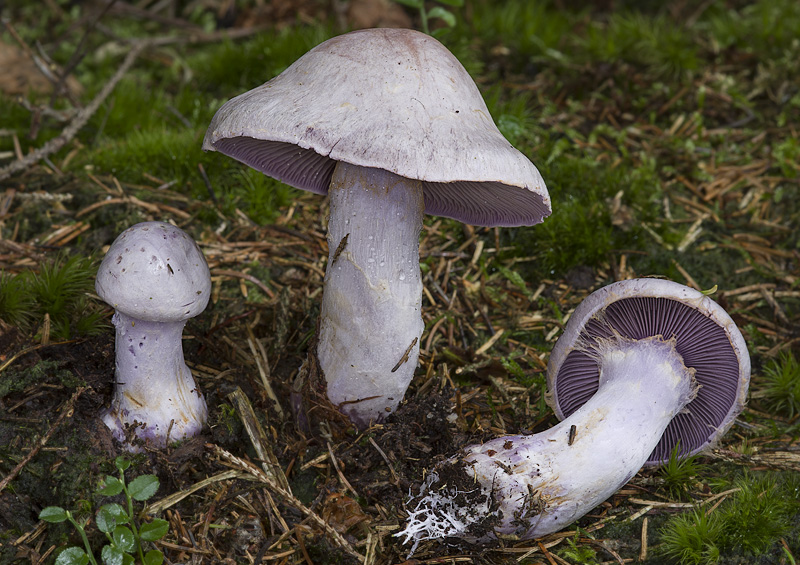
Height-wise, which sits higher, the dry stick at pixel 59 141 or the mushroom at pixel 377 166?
the mushroom at pixel 377 166

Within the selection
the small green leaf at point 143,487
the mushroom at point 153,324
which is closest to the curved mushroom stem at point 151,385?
the mushroom at point 153,324

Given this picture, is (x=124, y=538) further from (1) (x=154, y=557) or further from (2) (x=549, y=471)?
(2) (x=549, y=471)

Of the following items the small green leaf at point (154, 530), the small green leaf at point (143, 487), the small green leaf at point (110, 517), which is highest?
the small green leaf at point (143, 487)

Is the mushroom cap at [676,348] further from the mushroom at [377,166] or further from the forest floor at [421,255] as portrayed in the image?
the mushroom at [377,166]

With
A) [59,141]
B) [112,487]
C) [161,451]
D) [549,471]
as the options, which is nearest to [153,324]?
[161,451]

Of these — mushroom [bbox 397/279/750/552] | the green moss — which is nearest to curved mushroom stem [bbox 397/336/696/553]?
mushroom [bbox 397/279/750/552]

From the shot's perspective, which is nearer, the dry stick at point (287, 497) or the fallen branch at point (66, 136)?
the dry stick at point (287, 497)

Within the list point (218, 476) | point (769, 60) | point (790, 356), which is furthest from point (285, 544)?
point (769, 60)

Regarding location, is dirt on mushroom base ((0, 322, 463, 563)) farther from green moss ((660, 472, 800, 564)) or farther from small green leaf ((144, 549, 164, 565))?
green moss ((660, 472, 800, 564))
